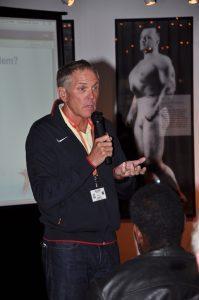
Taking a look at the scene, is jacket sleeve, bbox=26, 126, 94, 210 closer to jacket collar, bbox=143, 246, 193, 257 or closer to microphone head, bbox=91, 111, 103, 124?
microphone head, bbox=91, 111, 103, 124

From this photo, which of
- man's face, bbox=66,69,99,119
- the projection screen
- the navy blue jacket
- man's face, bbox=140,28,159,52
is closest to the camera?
the navy blue jacket

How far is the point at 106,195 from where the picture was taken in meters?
2.27

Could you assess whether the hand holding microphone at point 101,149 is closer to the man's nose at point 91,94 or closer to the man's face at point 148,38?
the man's nose at point 91,94

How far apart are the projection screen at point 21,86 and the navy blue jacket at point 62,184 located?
1.35 metres

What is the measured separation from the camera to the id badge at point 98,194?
2.22 m

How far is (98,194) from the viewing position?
87.7 inches

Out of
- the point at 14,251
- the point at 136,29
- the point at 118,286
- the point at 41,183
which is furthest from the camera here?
the point at 136,29

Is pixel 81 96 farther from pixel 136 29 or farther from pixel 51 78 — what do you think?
pixel 136 29

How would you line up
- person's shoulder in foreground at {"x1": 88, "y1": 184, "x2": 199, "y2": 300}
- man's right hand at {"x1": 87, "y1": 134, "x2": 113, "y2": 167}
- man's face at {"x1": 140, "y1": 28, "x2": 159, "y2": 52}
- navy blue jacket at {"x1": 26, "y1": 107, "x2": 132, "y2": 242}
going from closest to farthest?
person's shoulder in foreground at {"x1": 88, "y1": 184, "x2": 199, "y2": 300} < man's right hand at {"x1": 87, "y1": 134, "x2": 113, "y2": 167} < navy blue jacket at {"x1": 26, "y1": 107, "x2": 132, "y2": 242} < man's face at {"x1": 140, "y1": 28, "x2": 159, "y2": 52}

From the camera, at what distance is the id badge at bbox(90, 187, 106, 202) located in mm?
2217

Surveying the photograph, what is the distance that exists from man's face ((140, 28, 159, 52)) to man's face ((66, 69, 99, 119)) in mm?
2362

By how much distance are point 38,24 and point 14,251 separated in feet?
5.88

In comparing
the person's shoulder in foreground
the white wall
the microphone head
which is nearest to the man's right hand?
the microphone head

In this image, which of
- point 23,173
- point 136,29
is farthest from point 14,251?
point 136,29
